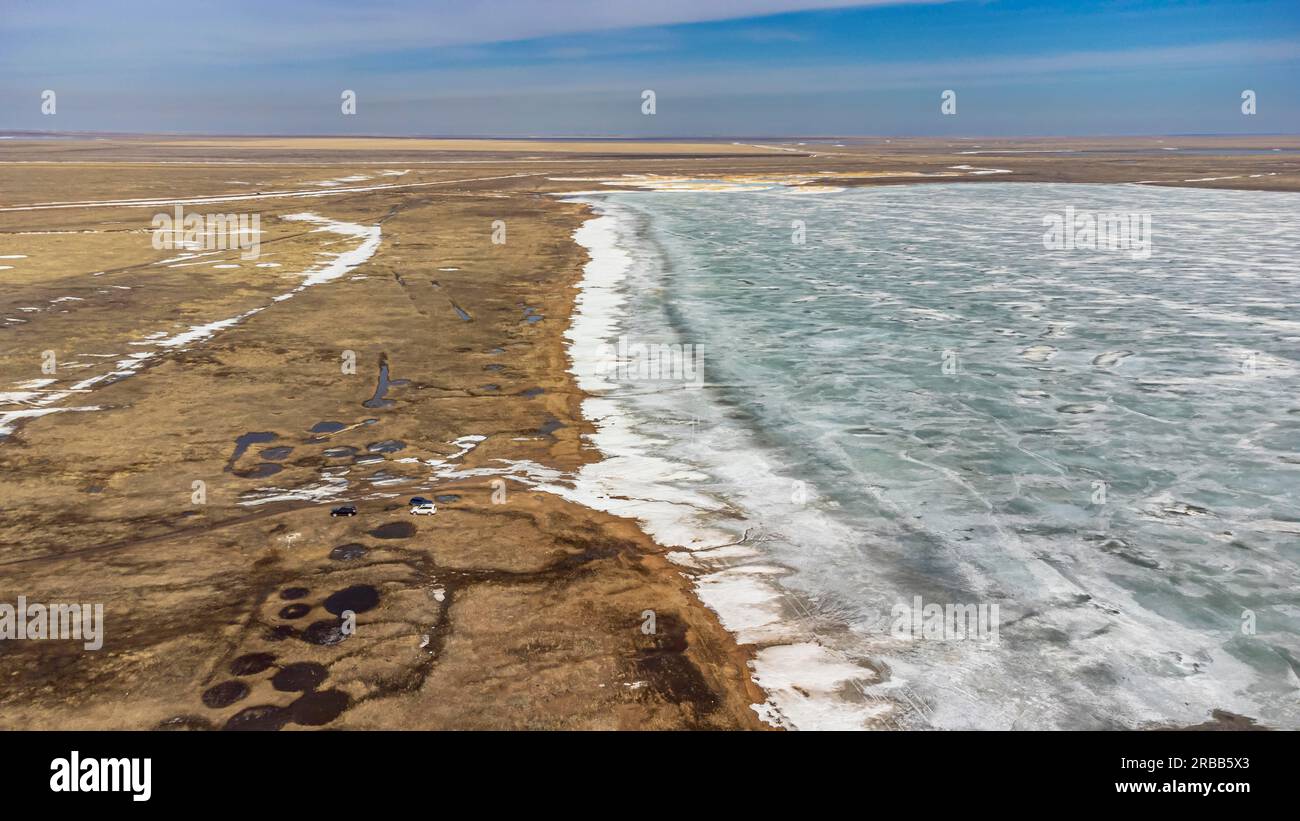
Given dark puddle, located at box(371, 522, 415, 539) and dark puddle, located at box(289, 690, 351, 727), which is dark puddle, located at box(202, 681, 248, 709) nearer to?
dark puddle, located at box(289, 690, 351, 727)

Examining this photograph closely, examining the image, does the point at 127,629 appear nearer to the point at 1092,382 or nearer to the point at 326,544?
the point at 326,544

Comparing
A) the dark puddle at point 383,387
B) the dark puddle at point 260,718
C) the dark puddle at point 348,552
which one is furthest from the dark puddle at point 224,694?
the dark puddle at point 383,387

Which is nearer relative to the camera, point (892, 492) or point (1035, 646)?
point (1035, 646)

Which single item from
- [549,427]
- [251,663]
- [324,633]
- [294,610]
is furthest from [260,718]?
[549,427]

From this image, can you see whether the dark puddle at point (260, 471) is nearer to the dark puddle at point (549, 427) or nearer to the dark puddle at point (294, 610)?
the dark puddle at point (294, 610)

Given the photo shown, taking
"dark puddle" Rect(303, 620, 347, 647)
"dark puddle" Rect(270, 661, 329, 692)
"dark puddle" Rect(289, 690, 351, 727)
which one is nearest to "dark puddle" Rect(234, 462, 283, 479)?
"dark puddle" Rect(303, 620, 347, 647)

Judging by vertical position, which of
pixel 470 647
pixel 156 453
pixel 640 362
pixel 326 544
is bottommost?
pixel 470 647
